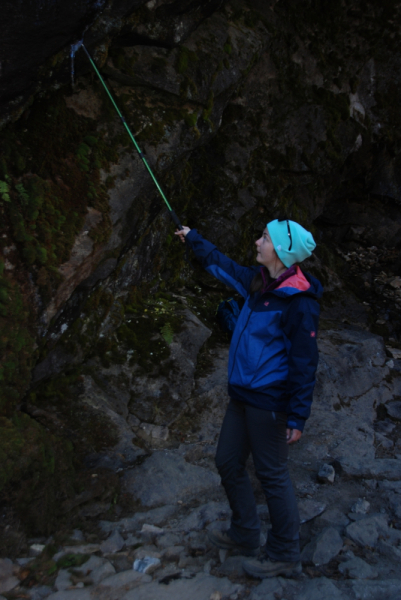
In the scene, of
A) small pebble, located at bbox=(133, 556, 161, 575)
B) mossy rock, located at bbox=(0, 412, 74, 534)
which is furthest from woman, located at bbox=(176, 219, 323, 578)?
mossy rock, located at bbox=(0, 412, 74, 534)

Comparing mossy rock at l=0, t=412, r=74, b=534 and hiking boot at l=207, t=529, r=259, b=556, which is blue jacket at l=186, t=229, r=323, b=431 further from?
mossy rock at l=0, t=412, r=74, b=534

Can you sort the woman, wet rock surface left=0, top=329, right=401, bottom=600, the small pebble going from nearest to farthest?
wet rock surface left=0, top=329, right=401, bottom=600 → the woman → the small pebble

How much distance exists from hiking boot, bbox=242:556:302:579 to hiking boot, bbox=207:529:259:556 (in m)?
0.21

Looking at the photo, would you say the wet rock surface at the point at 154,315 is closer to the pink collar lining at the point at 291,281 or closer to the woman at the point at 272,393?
the woman at the point at 272,393

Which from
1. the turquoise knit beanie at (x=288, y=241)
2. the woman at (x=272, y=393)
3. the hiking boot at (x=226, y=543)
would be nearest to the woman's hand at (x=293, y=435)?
the woman at (x=272, y=393)

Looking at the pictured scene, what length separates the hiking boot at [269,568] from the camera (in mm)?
3672

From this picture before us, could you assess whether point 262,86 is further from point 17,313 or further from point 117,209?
point 17,313

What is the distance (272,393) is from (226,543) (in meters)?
1.47

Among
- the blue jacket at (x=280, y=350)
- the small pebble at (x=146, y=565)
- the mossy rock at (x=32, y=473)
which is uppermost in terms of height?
the blue jacket at (x=280, y=350)

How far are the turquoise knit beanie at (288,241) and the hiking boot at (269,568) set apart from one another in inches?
96.5

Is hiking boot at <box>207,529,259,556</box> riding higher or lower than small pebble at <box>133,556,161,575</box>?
higher

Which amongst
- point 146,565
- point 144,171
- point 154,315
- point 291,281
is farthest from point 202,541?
point 144,171

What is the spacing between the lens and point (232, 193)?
10062 millimetres

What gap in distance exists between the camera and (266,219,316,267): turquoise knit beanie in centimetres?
392
